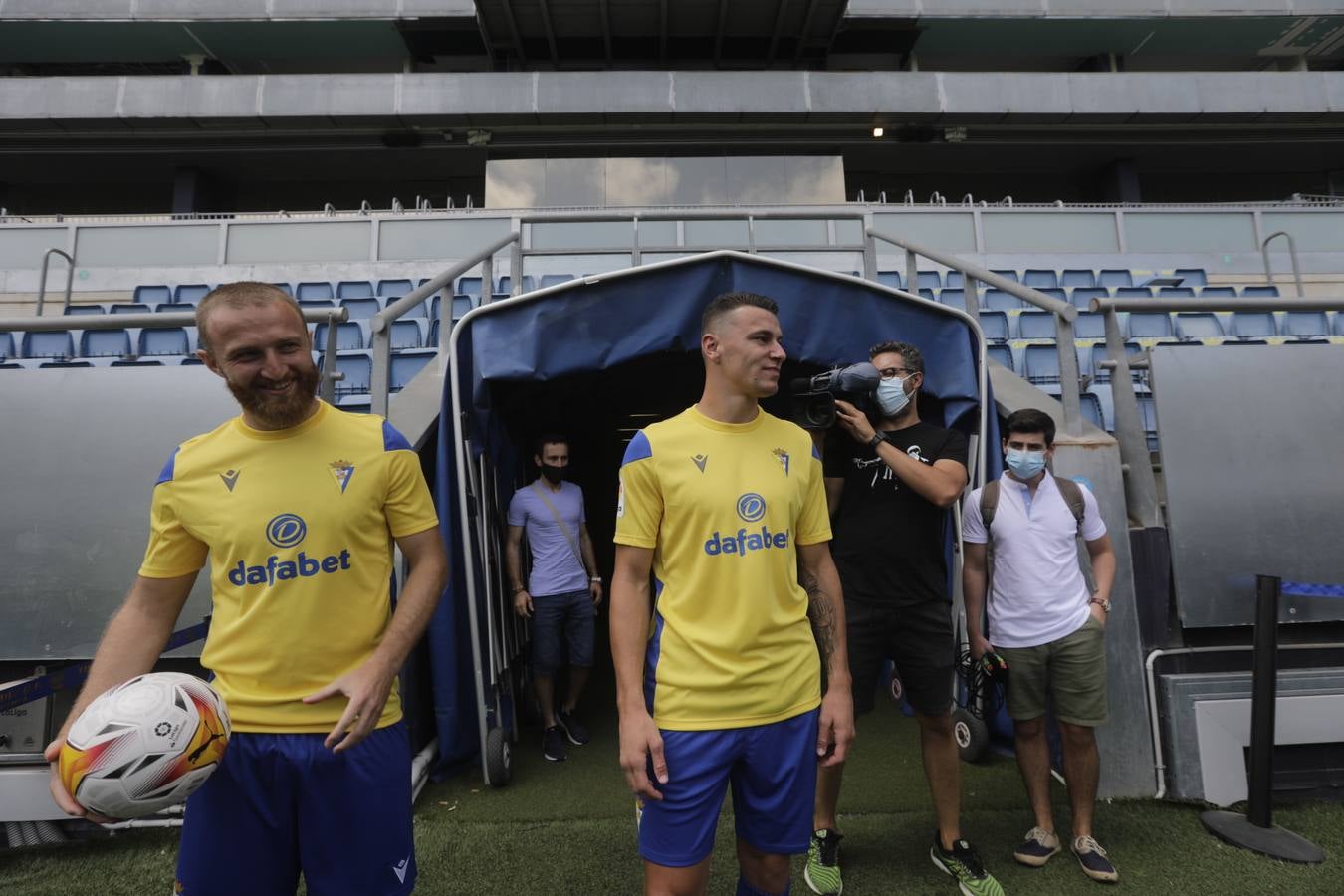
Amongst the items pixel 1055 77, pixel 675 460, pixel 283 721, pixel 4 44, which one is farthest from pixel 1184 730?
pixel 4 44

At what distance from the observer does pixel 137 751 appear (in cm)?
134

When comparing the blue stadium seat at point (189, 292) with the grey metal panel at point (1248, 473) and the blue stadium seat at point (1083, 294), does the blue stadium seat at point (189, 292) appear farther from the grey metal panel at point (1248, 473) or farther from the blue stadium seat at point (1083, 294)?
the blue stadium seat at point (1083, 294)

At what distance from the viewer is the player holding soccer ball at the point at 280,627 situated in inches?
60.7

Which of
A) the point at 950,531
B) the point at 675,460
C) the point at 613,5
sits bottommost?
the point at 950,531

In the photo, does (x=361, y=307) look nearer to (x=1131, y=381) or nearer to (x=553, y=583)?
(x=553, y=583)

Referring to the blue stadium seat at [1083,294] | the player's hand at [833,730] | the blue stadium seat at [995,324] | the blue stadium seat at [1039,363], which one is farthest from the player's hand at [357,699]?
the blue stadium seat at [1083,294]

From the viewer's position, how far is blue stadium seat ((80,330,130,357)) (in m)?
7.36

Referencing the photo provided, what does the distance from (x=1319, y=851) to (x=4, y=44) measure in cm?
2433

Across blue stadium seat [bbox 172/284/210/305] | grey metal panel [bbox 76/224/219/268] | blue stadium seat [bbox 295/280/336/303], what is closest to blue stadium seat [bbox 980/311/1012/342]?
blue stadium seat [bbox 295/280/336/303]

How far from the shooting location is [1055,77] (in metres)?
15.3

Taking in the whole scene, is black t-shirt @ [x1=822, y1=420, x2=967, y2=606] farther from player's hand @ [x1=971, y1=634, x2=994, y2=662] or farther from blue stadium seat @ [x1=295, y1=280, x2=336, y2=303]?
blue stadium seat @ [x1=295, y1=280, x2=336, y2=303]

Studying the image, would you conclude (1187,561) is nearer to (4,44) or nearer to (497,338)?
(497,338)

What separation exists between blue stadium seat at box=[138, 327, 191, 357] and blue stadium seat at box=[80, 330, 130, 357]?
5.8 inches

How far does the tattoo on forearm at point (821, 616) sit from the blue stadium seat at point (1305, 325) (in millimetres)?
8490
